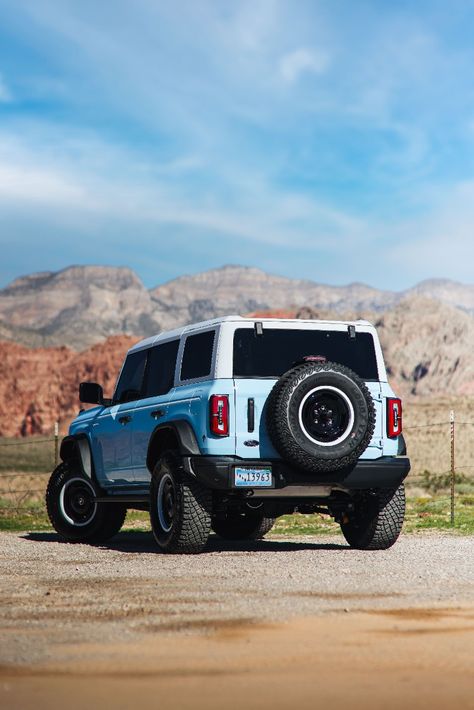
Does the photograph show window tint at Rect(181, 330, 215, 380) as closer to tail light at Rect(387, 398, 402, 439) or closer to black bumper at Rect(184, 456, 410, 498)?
black bumper at Rect(184, 456, 410, 498)

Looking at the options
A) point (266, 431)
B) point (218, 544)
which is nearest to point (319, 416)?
point (266, 431)

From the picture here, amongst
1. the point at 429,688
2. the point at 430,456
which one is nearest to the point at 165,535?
the point at 429,688

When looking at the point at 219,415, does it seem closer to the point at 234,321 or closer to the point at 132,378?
the point at 234,321

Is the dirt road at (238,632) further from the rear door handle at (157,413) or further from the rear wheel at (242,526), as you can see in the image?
the rear wheel at (242,526)

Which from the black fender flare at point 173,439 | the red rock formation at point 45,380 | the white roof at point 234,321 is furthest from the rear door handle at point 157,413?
the red rock formation at point 45,380

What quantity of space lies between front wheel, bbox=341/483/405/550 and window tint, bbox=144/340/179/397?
261 centimetres

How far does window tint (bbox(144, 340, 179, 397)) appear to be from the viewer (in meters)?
13.5

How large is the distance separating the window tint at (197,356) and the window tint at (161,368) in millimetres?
355

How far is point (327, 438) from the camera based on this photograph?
12.0 m

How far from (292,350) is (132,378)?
2857 mm

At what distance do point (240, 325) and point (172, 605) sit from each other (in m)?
4.72

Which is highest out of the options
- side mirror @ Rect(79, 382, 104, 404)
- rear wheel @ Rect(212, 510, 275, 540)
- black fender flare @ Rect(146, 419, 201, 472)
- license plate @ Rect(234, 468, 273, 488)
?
side mirror @ Rect(79, 382, 104, 404)

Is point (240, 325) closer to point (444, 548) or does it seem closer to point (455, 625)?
point (444, 548)

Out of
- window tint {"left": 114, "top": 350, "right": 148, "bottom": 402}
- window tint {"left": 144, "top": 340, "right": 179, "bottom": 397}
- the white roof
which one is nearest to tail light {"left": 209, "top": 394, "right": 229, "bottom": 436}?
the white roof
